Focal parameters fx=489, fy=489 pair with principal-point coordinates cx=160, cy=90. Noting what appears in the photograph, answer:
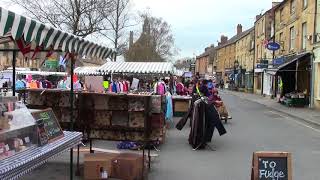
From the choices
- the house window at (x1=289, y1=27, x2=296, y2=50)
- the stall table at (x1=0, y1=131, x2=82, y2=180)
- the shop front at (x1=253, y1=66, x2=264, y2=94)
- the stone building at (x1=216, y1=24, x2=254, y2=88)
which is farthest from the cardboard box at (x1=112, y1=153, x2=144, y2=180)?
the stone building at (x1=216, y1=24, x2=254, y2=88)

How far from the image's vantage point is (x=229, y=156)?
444 inches

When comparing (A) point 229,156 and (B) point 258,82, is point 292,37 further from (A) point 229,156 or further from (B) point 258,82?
(A) point 229,156

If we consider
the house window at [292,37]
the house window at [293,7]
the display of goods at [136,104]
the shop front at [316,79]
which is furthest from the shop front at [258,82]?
the display of goods at [136,104]

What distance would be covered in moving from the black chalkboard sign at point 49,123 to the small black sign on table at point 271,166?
2668 millimetres

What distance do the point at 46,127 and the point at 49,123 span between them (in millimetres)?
195

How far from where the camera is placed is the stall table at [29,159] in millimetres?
4477

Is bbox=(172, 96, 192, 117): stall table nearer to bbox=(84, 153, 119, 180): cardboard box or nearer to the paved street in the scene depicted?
the paved street

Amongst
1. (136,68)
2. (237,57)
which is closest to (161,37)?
(237,57)

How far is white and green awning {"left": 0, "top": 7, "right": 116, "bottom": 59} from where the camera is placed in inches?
184

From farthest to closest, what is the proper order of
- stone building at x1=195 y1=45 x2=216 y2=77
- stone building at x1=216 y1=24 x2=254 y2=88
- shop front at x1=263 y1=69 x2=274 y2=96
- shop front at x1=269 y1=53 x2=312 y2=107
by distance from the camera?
1. stone building at x1=195 y1=45 x2=216 y2=77
2. stone building at x1=216 y1=24 x2=254 y2=88
3. shop front at x1=263 y1=69 x2=274 y2=96
4. shop front at x1=269 y1=53 x2=312 y2=107

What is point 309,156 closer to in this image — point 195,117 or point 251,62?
point 195,117

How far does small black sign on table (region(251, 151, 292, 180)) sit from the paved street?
216 centimetres

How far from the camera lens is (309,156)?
460 inches

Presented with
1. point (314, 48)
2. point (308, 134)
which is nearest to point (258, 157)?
point (308, 134)
